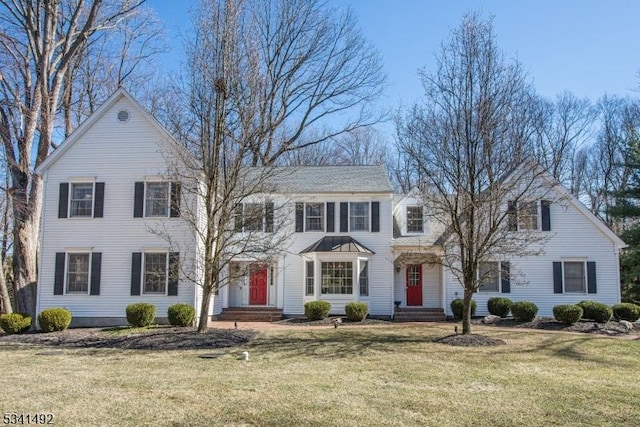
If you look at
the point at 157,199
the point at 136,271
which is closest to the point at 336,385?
the point at 136,271

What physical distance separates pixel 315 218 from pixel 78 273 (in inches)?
367

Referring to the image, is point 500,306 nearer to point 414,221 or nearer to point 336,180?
point 414,221

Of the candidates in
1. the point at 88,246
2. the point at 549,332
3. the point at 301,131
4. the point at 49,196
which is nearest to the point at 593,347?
the point at 549,332

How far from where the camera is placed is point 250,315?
20.2 m

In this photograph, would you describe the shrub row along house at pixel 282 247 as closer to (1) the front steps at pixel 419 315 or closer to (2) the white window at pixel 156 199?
(2) the white window at pixel 156 199

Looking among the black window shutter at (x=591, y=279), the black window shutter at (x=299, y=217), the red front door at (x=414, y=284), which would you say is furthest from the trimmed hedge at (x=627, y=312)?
the black window shutter at (x=299, y=217)

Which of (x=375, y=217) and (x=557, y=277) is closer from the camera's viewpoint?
(x=557, y=277)

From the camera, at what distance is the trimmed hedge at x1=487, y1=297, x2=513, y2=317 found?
19.6m

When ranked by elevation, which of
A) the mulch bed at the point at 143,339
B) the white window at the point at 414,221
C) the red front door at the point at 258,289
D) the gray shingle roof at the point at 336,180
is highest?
the gray shingle roof at the point at 336,180

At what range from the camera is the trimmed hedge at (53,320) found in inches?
637

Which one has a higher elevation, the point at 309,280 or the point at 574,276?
the point at 574,276

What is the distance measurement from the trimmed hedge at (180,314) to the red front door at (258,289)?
15.0ft

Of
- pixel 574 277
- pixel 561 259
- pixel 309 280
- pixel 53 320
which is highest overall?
pixel 561 259

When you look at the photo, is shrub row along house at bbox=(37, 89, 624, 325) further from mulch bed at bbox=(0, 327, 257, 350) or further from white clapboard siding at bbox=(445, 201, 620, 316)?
mulch bed at bbox=(0, 327, 257, 350)
